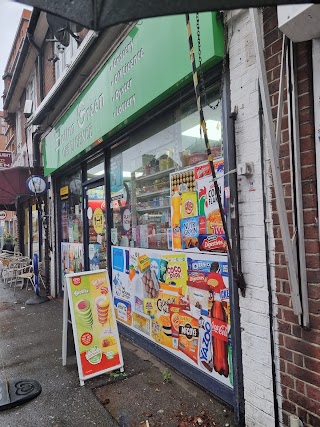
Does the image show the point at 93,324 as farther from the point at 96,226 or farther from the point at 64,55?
the point at 64,55

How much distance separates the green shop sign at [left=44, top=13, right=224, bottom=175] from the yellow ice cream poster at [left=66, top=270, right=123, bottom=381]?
209 cm

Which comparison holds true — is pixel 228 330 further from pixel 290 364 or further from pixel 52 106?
pixel 52 106

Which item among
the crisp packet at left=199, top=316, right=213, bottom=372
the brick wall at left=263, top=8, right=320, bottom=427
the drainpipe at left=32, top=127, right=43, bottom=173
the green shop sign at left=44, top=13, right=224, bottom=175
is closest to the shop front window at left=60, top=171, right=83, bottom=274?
the green shop sign at left=44, top=13, right=224, bottom=175

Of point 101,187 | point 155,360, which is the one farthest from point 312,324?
point 101,187

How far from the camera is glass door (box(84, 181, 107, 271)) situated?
5781mm

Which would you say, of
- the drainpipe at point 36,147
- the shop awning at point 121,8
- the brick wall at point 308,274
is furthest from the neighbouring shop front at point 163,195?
the drainpipe at point 36,147

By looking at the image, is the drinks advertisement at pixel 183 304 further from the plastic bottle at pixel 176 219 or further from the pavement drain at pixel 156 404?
the pavement drain at pixel 156 404

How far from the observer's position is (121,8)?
3.57 ft

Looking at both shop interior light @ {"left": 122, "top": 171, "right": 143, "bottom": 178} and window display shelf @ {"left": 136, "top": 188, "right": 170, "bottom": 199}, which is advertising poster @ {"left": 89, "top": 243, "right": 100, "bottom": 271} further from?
window display shelf @ {"left": 136, "top": 188, "right": 170, "bottom": 199}

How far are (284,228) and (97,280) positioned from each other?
256cm

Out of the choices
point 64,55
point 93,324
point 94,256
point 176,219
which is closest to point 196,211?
point 176,219

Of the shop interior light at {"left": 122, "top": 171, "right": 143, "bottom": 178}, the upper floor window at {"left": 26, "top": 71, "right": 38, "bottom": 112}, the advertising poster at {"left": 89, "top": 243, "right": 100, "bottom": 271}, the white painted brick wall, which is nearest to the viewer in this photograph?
the white painted brick wall

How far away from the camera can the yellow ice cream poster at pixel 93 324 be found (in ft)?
11.7

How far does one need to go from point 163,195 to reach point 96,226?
2448 millimetres
